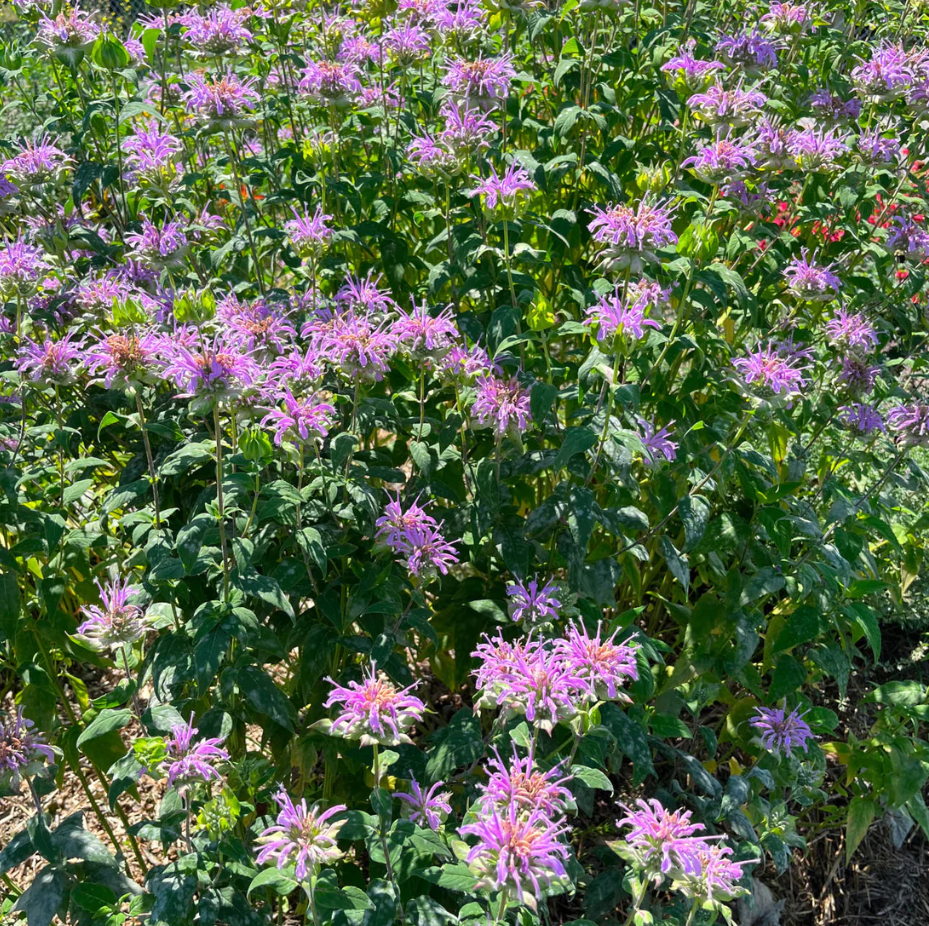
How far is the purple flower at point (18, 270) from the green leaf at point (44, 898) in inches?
46.8

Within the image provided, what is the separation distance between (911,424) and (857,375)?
20 centimetres

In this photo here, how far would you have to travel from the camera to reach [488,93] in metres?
2.11

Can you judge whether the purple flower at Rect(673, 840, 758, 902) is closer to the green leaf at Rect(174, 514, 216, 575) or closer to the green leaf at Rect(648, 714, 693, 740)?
the green leaf at Rect(648, 714, 693, 740)

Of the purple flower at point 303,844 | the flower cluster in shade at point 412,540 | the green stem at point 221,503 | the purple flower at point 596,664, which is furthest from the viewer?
the flower cluster in shade at point 412,540

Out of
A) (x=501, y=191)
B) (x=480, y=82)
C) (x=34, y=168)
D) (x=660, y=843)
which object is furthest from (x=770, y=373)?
(x=34, y=168)

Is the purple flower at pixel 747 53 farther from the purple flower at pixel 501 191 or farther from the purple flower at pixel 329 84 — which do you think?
the purple flower at pixel 329 84

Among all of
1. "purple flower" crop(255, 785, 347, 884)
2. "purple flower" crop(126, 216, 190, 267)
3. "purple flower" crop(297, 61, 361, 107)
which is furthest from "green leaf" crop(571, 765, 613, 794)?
"purple flower" crop(297, 61, 361, 107)

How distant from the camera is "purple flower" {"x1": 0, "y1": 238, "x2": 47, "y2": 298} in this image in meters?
1.99

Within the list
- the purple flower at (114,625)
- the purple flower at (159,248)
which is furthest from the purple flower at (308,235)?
the purple flower at (114,625)

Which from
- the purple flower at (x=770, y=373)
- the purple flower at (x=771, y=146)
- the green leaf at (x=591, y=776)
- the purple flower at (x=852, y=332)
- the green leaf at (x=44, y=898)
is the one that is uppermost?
the purple flower at (x=771, y=146)

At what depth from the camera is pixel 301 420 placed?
1631 millimetres

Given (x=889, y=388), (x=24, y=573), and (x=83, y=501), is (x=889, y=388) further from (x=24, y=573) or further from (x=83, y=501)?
(x=24, y=573)

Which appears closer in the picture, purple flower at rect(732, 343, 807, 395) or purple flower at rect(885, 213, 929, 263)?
purple flower at rect(732, 343, 807, 395)

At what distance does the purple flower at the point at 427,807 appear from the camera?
1.57 metres
